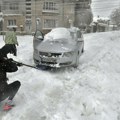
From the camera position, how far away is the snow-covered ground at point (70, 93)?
653cm

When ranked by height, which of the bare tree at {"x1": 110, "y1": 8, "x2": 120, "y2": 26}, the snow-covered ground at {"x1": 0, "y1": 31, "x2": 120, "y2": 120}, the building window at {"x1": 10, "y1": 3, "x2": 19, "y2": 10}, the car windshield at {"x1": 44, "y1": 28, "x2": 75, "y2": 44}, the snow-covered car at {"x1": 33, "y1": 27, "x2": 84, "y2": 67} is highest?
the building window at {"x1": 10, "y1": 3, "x2": 19, "y2": 10}

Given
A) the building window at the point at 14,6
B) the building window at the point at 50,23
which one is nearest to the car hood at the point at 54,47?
the building window at the point at 14,6

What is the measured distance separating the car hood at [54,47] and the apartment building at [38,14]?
23626 millimetres

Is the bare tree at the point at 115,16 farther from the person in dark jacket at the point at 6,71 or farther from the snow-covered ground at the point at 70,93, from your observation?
the person in dark jacket at the point at 6,71

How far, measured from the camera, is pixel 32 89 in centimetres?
812

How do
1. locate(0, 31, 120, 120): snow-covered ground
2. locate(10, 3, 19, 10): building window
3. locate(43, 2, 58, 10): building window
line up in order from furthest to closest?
locate(43, 2, 58, 10): building window → locate(10, 3, 19, 10): building window → locate(0, 31, 120, 120): snow-covered ground

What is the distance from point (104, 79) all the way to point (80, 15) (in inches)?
1284

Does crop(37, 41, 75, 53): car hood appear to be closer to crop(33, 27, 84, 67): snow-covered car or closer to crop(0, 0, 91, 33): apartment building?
crop(33, 27, 84, 67): snow-covered car

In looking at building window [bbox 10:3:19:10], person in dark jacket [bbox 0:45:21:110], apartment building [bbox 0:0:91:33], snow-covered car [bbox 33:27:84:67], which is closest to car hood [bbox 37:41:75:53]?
snow-covered car [bbox 33:27:84:67]

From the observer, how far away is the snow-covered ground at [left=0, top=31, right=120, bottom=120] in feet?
21.4

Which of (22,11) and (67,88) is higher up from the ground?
(22,11)

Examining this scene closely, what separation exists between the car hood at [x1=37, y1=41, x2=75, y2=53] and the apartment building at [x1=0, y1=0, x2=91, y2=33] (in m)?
23.6

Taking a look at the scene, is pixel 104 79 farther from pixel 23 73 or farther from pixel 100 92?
pixel 23 73

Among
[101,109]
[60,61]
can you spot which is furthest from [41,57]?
[101,109]
